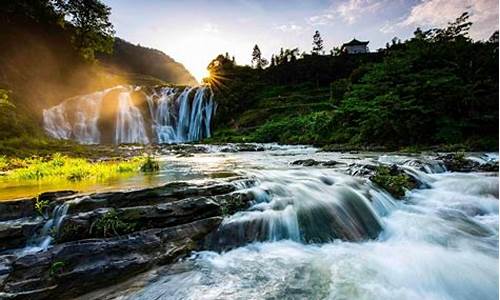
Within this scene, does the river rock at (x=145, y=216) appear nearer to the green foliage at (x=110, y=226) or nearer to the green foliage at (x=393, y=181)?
the green foliage at (x=110, y=226)

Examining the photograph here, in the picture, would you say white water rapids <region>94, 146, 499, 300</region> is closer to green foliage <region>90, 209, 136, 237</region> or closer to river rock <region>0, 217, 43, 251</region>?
green foliage <region>90, 209, 136, 237</region>

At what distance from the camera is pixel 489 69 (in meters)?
18.6

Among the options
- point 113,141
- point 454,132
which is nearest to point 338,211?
point 454,132

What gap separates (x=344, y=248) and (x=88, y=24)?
36166 millimetres

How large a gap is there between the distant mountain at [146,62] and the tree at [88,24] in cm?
6005

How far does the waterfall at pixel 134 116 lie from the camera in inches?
1145

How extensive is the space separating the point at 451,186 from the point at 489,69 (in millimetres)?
15318

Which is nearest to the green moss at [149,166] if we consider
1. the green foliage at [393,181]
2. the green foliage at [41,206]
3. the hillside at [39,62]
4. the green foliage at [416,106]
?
the green foliage at [41,206]

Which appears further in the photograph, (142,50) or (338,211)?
(142,50)

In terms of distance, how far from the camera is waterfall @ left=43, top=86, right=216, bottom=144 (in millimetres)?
29094

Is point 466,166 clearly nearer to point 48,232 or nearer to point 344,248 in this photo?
point 344,248

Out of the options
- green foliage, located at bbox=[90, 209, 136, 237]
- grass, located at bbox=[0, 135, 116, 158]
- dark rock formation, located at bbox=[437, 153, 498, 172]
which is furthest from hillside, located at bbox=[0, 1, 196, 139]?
dark rock formation, located at bbox=[437, 153, 498, 172]

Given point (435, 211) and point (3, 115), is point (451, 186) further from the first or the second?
point (3, 115)

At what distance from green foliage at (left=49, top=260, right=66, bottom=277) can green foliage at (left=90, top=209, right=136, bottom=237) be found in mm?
663
